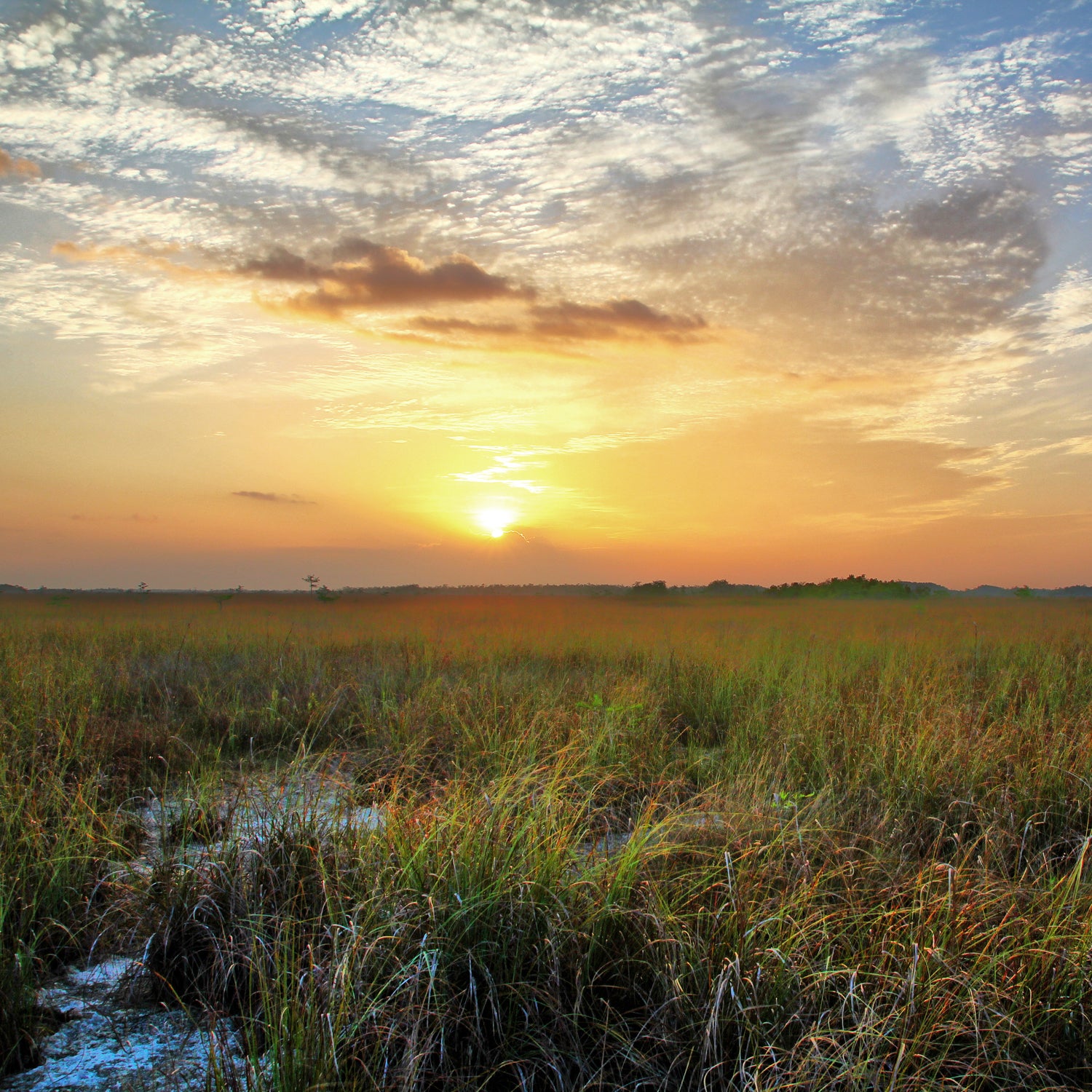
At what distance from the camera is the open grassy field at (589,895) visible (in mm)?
2369

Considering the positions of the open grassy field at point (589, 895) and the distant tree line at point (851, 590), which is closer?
the open grassy field at point (589, 895)

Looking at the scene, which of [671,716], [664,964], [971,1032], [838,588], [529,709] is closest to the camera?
[971,1032]

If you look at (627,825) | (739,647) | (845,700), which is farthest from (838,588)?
(627,825)

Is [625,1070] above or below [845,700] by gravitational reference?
below

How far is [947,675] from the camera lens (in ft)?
29.9

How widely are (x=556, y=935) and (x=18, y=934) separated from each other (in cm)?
213

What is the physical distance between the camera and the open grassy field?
2369mm

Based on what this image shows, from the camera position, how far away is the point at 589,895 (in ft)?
9.76

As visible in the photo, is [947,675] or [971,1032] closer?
[971,1032]

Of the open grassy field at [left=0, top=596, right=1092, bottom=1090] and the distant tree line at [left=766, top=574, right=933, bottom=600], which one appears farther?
the distant tree line at [left=766, top=574, right=933, bottom=600]

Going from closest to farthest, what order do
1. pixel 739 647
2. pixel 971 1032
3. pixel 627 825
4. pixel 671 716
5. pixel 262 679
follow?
1. pixel 971 1032
2. pixel 627 825
3. pixel 671 716
4. pixel 262 679
5. pixel 739 647

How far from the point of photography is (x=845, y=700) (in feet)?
24.8

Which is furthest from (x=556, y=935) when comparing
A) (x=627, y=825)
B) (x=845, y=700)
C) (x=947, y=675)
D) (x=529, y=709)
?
(x=947, y=675)

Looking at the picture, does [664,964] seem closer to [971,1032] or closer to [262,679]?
[971,1032]
